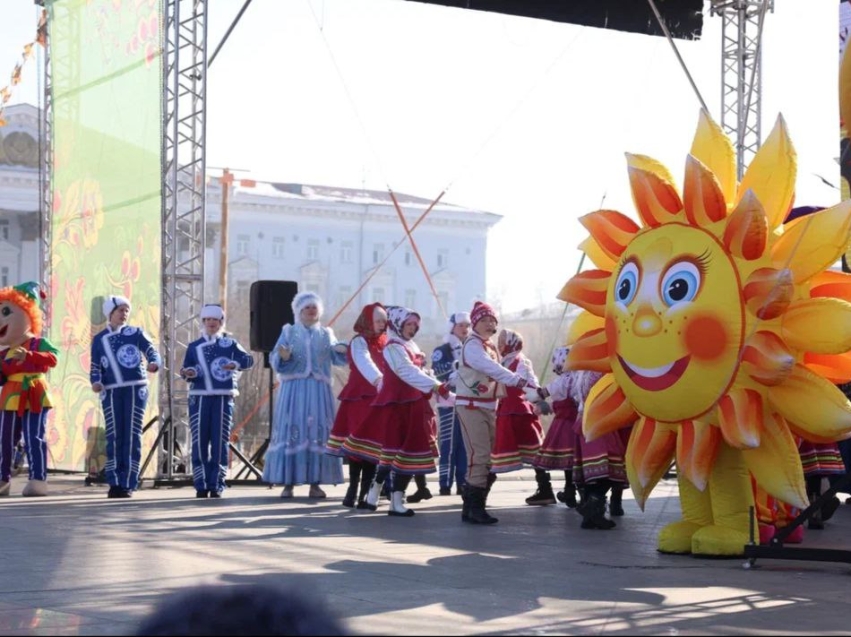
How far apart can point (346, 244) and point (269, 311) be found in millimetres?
47603

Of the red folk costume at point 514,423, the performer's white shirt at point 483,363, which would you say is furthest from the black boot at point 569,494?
the performer's white shirt at point 483,363

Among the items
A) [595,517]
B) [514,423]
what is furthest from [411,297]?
[595,517]

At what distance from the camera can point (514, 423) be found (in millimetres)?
10820

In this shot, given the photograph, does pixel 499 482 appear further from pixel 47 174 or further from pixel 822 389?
pixel 822 389

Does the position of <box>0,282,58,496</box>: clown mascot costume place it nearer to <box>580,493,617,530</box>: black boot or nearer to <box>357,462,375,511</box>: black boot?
<box>357,462,375,511</box>: black boot

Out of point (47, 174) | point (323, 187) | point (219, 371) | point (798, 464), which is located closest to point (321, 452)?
point (219, 371)

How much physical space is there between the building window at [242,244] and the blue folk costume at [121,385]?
46988mm

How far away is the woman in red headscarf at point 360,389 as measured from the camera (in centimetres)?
1059

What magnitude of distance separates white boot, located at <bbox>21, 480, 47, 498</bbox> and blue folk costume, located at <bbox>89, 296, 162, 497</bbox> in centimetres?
75

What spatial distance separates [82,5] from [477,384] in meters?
7.88

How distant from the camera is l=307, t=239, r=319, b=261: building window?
60.1m

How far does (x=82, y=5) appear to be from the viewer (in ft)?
48.9

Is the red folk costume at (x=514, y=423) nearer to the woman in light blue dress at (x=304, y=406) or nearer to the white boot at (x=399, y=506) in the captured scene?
the white boot at (x=399, y=506)

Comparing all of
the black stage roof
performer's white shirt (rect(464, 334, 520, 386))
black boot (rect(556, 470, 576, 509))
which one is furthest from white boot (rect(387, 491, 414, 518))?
the black stage roof
